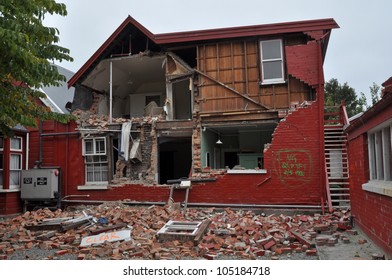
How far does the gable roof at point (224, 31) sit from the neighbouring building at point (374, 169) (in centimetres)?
471

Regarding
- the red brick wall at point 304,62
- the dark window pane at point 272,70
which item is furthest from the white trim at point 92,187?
the red brick wall at point 304,62

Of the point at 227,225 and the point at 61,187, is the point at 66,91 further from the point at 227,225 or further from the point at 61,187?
the point at 227,225

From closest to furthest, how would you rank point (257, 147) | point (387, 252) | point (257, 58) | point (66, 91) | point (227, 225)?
point (387, 252) < point (227, 225) < point (257, 58) < point (257, 147) < point (66, 91)

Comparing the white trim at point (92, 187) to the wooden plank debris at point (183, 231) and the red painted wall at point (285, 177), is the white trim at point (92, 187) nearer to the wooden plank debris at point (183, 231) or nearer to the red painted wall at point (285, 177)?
the red painted wall at point (285, 177)

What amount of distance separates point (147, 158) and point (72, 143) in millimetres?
3213

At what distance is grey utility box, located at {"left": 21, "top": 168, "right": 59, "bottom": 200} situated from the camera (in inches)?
519

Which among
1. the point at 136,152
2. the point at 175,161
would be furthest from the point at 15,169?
the point at 175,161


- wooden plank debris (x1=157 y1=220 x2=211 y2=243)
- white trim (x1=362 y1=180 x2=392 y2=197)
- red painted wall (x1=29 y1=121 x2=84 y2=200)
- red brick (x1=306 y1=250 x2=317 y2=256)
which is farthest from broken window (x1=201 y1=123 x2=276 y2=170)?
white trim (x1=362 y1=180 x2=392 y2=197)

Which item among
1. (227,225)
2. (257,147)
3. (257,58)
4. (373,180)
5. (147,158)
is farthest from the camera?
(257,147)

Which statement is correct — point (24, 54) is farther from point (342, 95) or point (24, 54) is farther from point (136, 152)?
point (342, 95)

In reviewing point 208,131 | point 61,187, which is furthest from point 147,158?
point 61,187

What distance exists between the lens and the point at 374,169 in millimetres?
6965

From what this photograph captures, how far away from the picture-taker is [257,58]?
12.3 meters

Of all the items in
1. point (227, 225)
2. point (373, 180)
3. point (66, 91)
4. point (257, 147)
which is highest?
point (66, 91)
